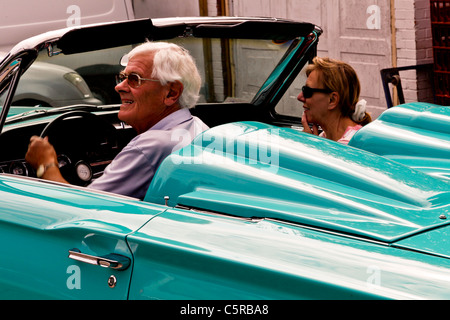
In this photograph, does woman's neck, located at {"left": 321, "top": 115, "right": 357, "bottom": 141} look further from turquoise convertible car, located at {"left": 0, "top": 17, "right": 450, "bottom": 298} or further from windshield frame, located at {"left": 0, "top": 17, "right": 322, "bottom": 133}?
windshield frame, located at {"left": 0, "top": 17, "right": 322, "bottom": 133}

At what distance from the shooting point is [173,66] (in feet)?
10.3

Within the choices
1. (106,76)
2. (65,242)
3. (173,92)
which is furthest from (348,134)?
(106,76)

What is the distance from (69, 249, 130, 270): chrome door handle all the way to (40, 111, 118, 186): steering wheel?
124cm

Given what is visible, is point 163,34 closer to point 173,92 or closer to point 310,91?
point 173,92

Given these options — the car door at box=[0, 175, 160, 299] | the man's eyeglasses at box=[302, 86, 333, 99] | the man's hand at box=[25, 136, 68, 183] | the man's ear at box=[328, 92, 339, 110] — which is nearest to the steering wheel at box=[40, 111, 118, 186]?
the man's hand at box=[25, 136, 68, 183]

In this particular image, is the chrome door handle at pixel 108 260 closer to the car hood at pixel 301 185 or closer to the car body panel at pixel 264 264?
the car body panel at pixel 264 264

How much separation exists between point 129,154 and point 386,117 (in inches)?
45.3

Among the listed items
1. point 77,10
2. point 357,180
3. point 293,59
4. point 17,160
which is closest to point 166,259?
point 357,180

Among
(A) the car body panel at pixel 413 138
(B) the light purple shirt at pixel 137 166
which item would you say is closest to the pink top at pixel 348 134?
(A) the car body panel at pixel 413 138

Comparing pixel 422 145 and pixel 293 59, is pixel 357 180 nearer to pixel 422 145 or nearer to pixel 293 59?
pixel 422 145

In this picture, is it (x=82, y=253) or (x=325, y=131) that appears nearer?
(x=82, y=253)

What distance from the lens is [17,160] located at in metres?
3.56

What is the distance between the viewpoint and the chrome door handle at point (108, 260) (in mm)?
2151

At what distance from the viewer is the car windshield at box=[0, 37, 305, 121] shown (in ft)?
14.2
